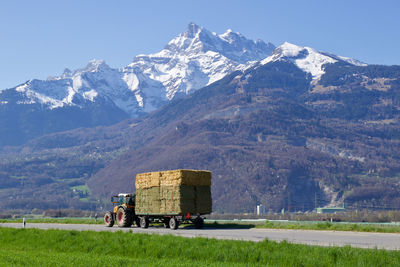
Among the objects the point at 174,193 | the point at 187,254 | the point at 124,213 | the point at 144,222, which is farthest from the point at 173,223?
the point at 187,254

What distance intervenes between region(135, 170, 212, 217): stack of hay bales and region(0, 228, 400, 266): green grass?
12.6 m

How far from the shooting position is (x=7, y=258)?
20953 mm

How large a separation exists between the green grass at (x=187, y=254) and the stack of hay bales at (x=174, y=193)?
12.6m

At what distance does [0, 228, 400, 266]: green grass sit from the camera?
19.3 m

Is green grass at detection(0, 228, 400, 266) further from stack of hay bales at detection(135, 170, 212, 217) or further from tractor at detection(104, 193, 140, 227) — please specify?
tractor at detection(104, 193, 140, 227)

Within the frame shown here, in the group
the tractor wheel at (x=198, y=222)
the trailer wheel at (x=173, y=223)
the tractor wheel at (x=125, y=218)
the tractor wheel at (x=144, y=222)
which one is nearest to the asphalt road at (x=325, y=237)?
the trailer wheel at (x=173, y=223)

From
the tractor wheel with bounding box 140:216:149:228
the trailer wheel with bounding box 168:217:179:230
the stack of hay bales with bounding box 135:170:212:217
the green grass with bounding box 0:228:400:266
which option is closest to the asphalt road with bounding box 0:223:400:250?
the green grass with bounding box 0:228:400:266

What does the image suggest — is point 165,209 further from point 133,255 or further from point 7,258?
point 7,258

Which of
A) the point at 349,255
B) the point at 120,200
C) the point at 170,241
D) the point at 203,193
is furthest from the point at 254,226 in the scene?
the point at 349,255

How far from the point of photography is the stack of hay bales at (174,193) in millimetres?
40938

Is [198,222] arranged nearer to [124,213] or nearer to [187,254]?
[124,213]

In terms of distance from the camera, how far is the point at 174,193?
4112cm

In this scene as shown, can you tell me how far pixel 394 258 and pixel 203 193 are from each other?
24657 millimetres

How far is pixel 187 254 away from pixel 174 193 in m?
18.9
